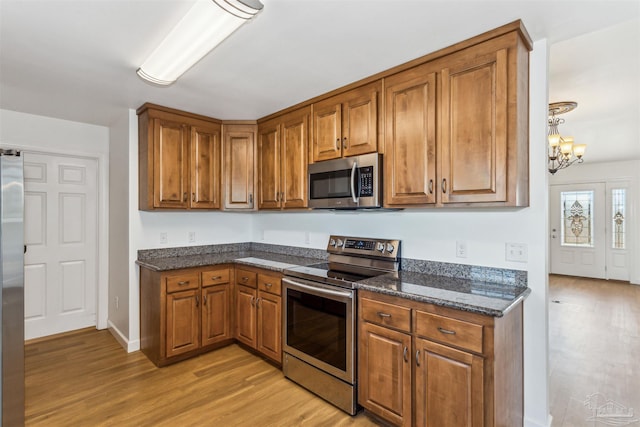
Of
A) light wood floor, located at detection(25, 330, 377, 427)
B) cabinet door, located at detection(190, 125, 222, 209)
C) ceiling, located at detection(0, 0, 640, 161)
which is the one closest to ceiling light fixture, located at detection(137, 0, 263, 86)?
ceiling, located at detection(0, 0, 640, 161)

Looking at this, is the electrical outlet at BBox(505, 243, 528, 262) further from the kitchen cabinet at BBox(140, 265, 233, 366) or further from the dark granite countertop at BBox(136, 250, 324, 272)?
the kitchen cabinet at BBox(140, 265, 233, 366)

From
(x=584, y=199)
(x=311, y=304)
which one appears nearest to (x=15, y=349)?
(x=311, y=304)

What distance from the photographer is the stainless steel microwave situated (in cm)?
240

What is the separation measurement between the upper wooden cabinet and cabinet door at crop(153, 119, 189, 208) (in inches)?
53.3

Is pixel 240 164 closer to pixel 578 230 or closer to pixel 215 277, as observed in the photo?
pixel 215 277

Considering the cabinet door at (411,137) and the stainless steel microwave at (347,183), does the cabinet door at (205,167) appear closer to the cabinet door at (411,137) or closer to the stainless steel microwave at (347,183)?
the stainless steel microwave at (347,183)

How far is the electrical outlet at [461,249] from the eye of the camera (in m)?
2.35

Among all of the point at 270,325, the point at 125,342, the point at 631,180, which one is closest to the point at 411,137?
the point at 270,325

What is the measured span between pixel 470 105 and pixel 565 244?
731cm

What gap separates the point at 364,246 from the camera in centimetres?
284

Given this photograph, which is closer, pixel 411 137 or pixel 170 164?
pixel 411 137

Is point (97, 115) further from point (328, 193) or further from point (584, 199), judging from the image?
point (584, 199)

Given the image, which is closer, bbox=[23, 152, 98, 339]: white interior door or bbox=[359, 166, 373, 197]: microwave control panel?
bbox=[359, 166, 373, 197]: microwave control panel

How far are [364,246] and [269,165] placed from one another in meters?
1.34
